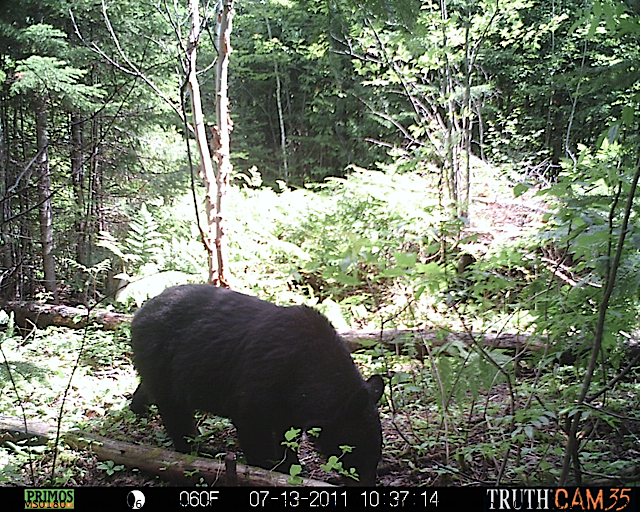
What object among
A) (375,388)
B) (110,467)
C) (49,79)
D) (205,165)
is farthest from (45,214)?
(375,388)

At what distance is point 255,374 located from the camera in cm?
278

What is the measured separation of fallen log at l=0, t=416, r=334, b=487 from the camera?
246 cm

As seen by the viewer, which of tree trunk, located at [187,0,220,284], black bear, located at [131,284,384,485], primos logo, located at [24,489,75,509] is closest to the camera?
primos logo, located at [24,489,75,509]

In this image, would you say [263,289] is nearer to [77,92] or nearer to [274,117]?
[77,92]

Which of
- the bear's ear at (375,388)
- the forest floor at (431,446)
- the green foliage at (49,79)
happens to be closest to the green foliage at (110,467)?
the forest floor at (431,446)

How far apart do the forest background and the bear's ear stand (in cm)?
30

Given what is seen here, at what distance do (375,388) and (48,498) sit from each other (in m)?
1.57

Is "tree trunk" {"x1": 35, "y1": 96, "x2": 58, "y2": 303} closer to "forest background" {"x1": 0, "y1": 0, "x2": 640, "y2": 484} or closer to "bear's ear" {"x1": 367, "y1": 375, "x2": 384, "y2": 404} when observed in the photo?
"forest background" {"x1": 0, "y1": 0, "x2": 640, "y2": 484}

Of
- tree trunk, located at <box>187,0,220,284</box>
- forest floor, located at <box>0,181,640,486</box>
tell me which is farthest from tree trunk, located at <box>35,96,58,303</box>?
forest floor, located at <box>0,181,640,486</box>

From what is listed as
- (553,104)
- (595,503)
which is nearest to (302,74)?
(553,104)

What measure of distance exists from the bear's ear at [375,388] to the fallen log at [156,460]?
1.64 feet

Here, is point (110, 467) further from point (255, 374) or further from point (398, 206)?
point (398, 206)

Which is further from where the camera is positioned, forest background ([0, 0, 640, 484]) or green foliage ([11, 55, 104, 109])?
green foliage ([11, 55, 104, 109])

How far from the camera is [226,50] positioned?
4.81 meters
